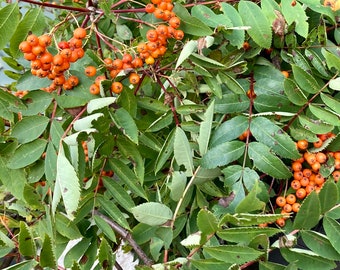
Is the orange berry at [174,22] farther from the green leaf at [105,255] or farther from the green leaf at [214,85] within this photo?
the green leaf at [105,255]

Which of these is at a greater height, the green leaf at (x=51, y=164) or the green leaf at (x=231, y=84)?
the green leaf at (x=231, y=84)

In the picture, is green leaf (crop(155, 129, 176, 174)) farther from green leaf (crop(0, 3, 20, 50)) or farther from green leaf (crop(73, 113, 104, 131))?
green leaf (crop(0, 3, 20, 50))

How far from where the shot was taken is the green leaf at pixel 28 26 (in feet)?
2.55

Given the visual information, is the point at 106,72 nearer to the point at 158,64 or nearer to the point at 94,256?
the point at 158,64

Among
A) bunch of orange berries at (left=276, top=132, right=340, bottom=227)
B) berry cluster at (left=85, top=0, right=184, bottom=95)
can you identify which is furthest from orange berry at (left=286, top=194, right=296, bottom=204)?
berry cluster at (left=85, top=0, right=184, bottom=95)

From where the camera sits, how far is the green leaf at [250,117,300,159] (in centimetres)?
75

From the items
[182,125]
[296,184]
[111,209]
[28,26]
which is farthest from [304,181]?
[28,26]

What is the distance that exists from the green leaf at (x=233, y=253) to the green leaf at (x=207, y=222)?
0.07 ft

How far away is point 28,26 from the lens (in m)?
0.78

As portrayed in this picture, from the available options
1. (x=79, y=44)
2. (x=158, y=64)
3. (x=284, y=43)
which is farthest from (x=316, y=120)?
(x=79, y=44)

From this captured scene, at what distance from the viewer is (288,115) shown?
30.5 inches

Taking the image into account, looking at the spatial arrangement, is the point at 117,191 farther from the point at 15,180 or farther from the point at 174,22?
the point at 174,22

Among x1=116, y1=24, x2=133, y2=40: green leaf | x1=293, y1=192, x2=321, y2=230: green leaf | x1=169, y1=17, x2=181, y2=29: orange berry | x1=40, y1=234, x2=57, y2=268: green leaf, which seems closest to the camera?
x1=40, y1=234, x2=57, y2=268: green leaf

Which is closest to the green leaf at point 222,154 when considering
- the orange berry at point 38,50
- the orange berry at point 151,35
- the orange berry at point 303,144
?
the orange berry at point 303,144
